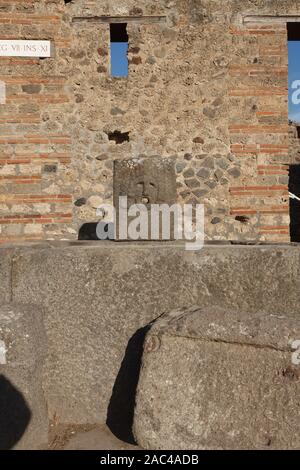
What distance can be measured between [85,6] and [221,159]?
8.73ft

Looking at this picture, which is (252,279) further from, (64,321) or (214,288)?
(64,321)

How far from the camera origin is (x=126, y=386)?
2736 millimetres

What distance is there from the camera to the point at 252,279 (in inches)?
108

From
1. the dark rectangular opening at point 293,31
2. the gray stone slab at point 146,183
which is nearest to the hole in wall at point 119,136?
the gray stone slab at point 146,183

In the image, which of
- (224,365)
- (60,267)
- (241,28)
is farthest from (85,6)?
(224,365)

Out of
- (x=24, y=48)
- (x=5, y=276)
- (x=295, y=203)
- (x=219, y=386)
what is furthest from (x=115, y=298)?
(x=295, y=203)

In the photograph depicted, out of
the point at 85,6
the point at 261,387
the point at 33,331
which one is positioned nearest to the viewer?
the point at 261,387

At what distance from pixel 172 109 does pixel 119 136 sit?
0.78 m

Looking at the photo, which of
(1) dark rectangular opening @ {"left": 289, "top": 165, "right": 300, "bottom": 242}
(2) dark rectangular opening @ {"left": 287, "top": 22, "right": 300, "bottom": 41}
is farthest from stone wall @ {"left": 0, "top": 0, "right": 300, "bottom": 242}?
(1) dark rectangular opening @ {"left": 289, "top": 165, "right": 300, "bottom": 242}

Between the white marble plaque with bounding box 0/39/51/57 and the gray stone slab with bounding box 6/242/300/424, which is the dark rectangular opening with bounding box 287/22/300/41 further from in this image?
the gray stone slab with bounding box 6/242/300/424

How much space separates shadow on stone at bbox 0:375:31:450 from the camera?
7.50 ft

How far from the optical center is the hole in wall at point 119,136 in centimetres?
635

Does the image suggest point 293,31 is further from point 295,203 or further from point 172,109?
point 295,203

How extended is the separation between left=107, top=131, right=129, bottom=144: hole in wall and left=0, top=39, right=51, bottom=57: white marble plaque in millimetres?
1292
